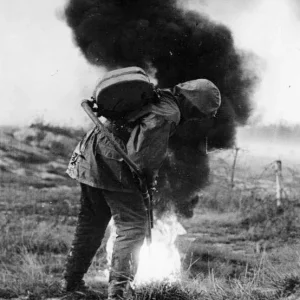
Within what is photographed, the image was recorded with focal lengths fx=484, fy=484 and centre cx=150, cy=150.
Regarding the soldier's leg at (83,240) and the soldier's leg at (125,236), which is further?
the soldier's leg at (83,240)

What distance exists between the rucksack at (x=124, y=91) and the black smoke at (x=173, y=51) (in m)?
1.55

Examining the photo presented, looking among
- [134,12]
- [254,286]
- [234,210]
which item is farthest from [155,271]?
[234,210]

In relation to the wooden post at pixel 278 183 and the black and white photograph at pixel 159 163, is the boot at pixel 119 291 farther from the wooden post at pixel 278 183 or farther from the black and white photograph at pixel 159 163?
the wooden post at pixel 278 183

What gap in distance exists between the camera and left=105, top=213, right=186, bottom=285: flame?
333cm

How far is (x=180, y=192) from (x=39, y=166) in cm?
289

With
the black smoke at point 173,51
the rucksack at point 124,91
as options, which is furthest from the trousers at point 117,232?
the black smoke at point 173,51

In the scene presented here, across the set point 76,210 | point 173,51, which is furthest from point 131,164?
point 76,210

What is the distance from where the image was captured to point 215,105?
10.5ft

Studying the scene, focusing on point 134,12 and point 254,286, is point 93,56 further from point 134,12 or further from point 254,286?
point 254,286

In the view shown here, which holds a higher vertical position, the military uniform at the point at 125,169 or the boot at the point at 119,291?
the military uniform at the point at 125,169

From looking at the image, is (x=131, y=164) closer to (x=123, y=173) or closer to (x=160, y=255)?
(x=123, y=173)

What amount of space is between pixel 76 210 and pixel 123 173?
12.4ft

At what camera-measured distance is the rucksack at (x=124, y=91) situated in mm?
2891

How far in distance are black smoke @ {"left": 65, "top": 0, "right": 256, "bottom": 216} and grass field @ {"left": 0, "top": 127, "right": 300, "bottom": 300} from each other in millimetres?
1004
